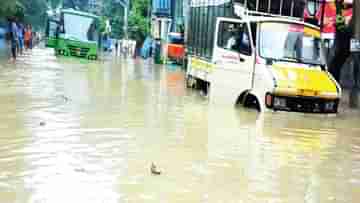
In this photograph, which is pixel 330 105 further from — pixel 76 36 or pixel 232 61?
pixel 76 36

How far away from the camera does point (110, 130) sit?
9.88 m

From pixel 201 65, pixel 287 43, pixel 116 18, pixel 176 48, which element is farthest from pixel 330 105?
pixel 116 18

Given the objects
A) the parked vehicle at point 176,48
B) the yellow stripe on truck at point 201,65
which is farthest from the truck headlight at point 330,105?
the parked vehicle at point 176,48

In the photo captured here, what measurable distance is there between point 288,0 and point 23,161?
33.5 ft

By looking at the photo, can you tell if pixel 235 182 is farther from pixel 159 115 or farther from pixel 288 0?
pixel 288 0

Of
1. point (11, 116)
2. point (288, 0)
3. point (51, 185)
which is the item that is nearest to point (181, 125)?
point (11, 116)

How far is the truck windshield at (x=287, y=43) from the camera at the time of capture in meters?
13.4

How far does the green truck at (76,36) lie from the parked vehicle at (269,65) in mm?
20245

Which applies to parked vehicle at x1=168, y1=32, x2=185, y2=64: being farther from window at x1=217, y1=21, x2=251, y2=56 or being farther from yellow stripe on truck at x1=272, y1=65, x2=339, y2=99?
yellow stripe on truck at x1=272, y1=65, x2=339, y2=99

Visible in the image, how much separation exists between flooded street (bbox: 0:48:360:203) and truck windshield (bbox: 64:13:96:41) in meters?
20.7

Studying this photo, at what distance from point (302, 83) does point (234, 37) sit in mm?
2246

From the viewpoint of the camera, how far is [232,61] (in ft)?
45.8

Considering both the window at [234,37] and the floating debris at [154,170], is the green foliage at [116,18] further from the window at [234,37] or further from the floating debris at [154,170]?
the floating debris at [154,170]

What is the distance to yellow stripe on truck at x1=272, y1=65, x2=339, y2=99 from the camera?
12.5 metres
